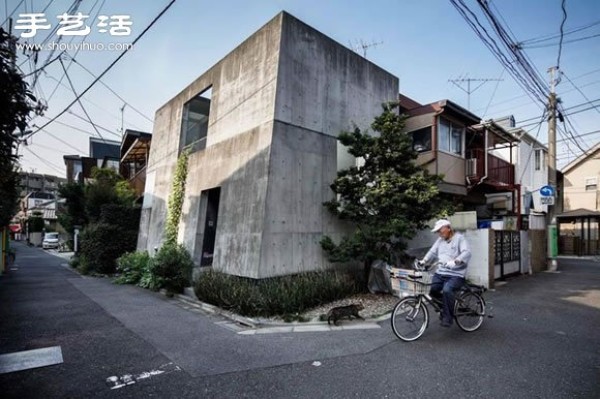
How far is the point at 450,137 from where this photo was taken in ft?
41.5

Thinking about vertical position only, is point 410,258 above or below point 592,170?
below

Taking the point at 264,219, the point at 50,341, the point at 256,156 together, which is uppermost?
the point at 256,156

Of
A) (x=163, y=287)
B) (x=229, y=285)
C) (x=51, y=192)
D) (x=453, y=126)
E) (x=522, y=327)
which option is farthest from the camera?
(x=51, y=192)

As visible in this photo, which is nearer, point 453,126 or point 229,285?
point 229,285

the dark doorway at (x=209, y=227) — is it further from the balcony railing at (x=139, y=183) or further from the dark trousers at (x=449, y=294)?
the balcony railing at (x=139, y=183)

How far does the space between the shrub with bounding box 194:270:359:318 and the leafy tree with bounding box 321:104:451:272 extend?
0.71 metres

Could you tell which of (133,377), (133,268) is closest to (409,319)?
(133,377)

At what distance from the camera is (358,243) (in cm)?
801

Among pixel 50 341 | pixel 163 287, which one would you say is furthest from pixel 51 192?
pixel 50 341

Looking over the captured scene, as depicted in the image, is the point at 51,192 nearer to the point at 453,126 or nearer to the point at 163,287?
the point at 163,287

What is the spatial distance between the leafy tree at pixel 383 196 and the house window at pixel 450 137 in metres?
4.36

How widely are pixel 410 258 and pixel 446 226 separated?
141 inches

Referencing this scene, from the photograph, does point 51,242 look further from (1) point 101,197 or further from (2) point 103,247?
(2) point 103,247

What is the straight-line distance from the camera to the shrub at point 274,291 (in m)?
6.71
